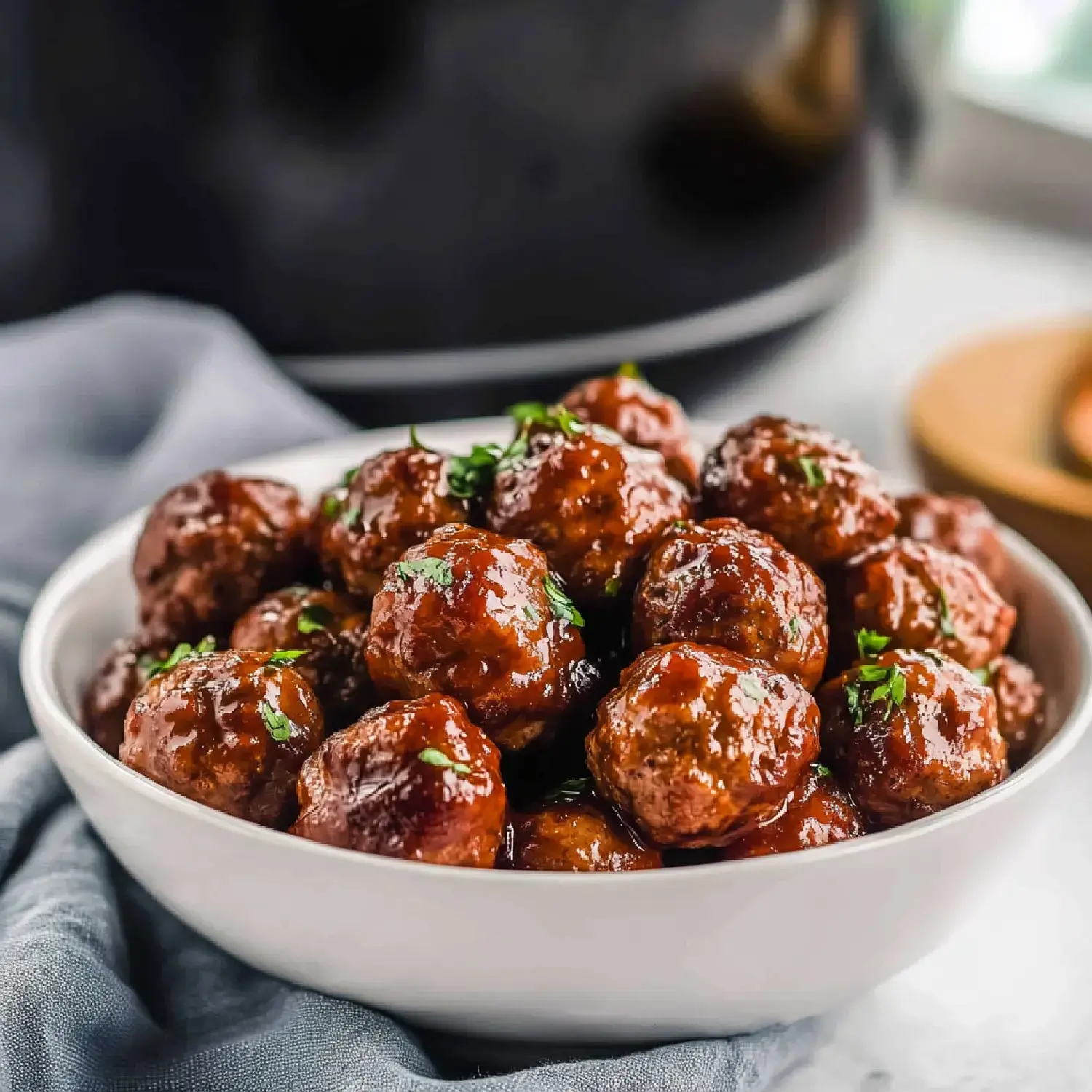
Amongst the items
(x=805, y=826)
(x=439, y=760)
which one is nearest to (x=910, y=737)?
(x=805, y=826)

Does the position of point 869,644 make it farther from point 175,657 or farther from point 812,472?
point 175,657

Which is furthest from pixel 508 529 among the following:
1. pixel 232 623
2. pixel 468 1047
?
pixel 468 1047

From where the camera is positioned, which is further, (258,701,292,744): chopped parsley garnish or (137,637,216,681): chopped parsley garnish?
(137,637,216,681): chopped parsley garnish

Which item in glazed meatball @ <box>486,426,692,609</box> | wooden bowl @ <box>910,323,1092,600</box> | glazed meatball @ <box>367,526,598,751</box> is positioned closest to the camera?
glazed meatball @ <box>367,526,598,751</box>

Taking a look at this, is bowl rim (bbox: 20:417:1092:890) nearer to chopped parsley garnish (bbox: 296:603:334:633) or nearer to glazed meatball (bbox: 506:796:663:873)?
glazed meatball (bbox: 506:796:663:873)

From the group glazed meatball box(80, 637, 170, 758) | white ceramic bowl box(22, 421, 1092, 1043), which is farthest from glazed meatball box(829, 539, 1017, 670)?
glazed meatball box(80, 637, 170, 758)

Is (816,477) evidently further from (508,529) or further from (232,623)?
(232,623)

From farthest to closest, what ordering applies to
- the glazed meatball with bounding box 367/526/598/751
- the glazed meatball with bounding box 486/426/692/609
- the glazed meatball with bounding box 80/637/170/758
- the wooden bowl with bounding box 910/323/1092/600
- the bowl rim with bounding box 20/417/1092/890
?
the wooden bowl with bounding box 910/323/1092/600 < the glazed meatball with bounding box 80/637/170/758 < the glazed meatball with bounding box 486/426/692/609 < the glazed meatball with bounding box 367/526/598/751 < the bowl rim with bounding box 20/417/1092/890
